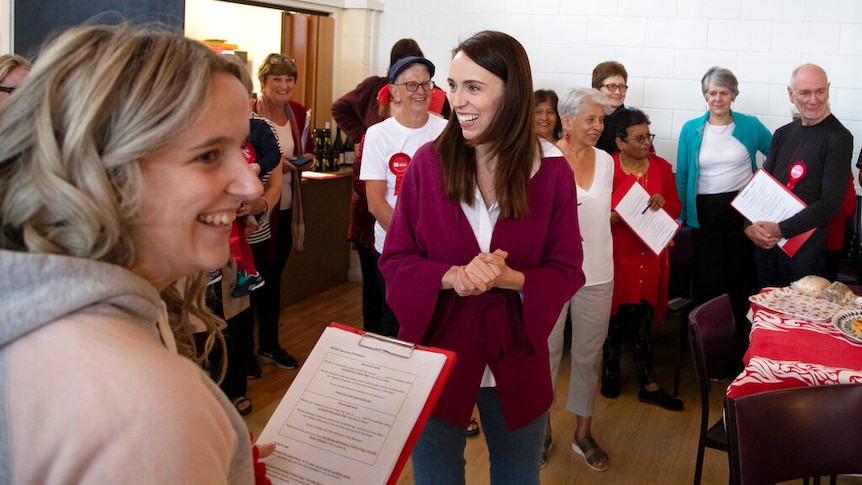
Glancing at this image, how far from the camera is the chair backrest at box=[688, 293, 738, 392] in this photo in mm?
2523

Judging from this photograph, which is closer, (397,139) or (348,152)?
(397,139)

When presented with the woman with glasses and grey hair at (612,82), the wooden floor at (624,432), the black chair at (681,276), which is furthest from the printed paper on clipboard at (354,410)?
the woman with glasses and grey hair at (612,82)

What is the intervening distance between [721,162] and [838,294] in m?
1.94

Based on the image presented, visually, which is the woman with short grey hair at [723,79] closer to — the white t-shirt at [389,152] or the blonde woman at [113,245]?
the white t-shirt at [389,152]

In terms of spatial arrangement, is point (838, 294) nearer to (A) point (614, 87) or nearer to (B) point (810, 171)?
(B) point (810, 171)

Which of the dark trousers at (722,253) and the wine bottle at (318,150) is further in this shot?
the wine bottle at (318,150)

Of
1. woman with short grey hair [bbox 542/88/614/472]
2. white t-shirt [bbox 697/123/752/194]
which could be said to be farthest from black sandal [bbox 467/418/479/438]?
white t-shirt [bbox 697/123/752/194]

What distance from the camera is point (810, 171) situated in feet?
12.8

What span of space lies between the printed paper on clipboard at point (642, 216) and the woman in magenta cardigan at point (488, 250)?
66.2 inches

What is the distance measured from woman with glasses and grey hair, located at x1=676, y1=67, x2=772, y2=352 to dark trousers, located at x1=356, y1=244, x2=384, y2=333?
73.0 inches

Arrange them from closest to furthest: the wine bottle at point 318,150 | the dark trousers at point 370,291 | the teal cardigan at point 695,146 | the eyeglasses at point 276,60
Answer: the dark trousers at point 370,291 < the eyeglasses at point 276,60 < the teal cardigan at point 695,146 < the wine bottle at point 318,150

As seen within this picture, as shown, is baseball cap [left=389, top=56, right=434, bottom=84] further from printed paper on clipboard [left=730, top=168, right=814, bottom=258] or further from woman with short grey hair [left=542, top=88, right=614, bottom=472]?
printed paper on clipboard [left=730, top=168, right=814, bottom=258]

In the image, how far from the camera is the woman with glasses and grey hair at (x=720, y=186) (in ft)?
14.8

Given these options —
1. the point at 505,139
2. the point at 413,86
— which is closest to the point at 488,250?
the point at 505,139
